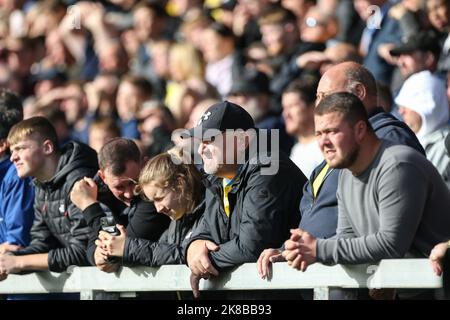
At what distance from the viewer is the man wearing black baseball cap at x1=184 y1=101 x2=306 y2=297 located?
23.5 ft

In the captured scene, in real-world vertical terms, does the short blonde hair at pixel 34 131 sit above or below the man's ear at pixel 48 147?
above

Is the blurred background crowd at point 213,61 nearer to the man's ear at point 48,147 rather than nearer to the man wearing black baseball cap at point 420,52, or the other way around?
the man wearing black baseball cap at point 420,52

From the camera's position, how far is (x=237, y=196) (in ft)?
24.3

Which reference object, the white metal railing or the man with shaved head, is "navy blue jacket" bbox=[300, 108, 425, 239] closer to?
the man with shaved head

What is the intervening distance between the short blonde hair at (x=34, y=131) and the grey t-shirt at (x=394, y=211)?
3.44 metres

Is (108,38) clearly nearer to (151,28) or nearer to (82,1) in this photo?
(151,28)

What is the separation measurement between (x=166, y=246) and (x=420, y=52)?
381 cm

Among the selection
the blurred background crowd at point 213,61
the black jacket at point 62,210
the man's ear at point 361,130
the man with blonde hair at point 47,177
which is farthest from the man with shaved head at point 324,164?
the blurred background crowd at point 213,61

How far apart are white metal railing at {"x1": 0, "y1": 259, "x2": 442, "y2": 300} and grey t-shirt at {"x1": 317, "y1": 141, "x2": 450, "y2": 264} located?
10cm

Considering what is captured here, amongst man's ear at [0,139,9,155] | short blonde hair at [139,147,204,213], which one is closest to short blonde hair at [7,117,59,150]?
man's ear at [0,139,9,155]

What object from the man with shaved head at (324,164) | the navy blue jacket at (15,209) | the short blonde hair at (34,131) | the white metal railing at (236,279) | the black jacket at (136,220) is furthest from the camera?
the navy blue jacket at (15,209)

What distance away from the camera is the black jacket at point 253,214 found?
281 inches
